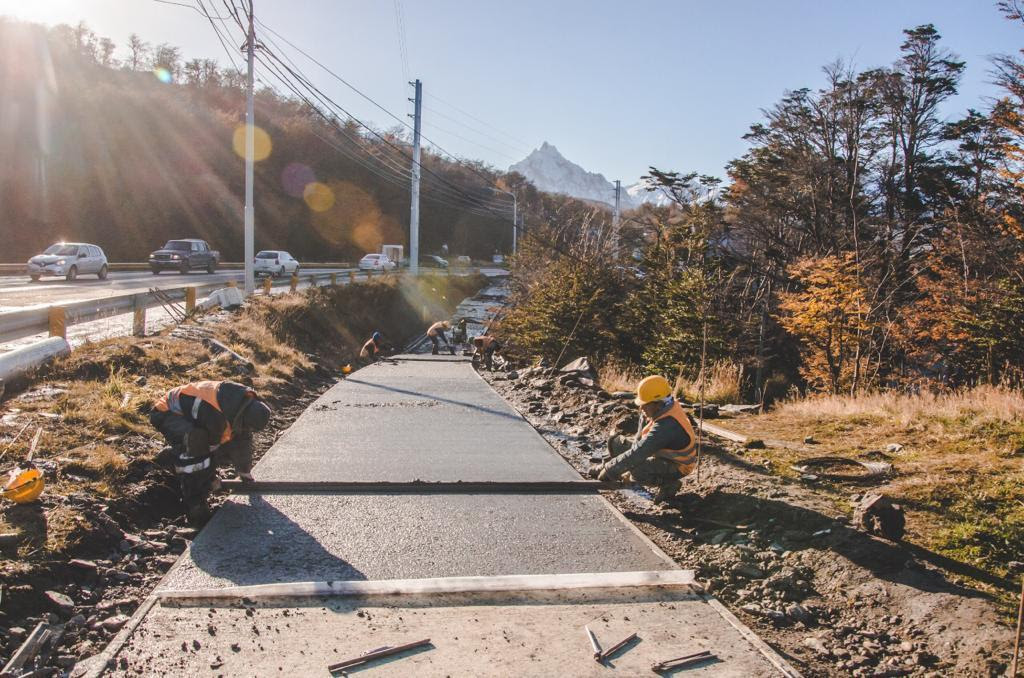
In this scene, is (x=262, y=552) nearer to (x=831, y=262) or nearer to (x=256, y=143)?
(x=831, y=262)

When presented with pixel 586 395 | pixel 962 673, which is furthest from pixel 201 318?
pixel 962 673

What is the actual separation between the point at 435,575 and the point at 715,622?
1886mm

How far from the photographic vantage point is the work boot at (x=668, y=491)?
6.76m

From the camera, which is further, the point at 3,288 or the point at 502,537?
the point at 3,288

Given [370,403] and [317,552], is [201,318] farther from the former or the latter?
[317,552]

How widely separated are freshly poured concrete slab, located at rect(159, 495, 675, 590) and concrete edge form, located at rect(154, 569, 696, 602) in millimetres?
193

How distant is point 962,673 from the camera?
3.75 meters

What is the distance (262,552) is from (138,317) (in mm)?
9315

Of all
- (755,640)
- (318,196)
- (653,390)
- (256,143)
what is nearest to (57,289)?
(653,390)

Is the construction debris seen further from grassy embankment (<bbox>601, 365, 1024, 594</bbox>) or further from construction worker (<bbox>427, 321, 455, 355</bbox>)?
construction worker (<bbox>427, 321, 455, 355</bbox>)

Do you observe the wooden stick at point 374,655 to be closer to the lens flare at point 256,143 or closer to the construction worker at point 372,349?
the construction worker at point 372,349

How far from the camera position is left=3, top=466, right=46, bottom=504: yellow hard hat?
518cm

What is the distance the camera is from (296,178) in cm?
7194

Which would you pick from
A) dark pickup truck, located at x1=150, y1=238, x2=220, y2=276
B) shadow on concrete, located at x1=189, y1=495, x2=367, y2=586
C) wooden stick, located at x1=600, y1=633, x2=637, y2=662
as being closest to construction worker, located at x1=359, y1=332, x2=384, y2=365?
shadow on concrete, located at x1=189, y1=495, x2=367, y2=586
